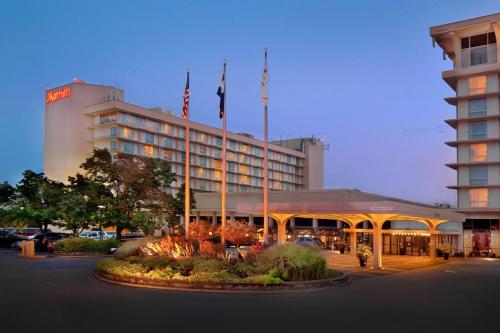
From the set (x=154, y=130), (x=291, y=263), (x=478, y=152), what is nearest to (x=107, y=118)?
(x=154, y=130)

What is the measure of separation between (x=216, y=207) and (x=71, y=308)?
57.1m

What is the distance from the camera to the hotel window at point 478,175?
216ft

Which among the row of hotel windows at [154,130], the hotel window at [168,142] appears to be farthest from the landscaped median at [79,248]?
the hotel window at [168,142]

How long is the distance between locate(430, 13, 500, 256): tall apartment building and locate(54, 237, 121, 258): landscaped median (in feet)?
136

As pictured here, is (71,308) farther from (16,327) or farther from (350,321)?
(350,321)

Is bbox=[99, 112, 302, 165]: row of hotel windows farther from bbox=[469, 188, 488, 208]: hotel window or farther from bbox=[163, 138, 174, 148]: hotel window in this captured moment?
bbox=[469, 188, 488, 208]: hotel window

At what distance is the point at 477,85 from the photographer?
66.4 m

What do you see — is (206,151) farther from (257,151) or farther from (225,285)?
(225,285)

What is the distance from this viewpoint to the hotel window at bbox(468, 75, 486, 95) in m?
65.9

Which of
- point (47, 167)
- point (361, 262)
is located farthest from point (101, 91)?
point (361, 262)

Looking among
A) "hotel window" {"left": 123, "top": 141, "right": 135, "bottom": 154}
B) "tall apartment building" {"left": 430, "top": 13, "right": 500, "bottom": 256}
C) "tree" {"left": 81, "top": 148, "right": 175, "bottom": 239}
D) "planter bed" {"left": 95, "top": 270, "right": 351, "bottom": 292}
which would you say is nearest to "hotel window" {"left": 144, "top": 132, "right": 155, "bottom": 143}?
"hotel window" {"left": 123, "top": 141, "right": 135, "bottom": 154}

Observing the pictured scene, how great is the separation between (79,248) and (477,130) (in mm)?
47709

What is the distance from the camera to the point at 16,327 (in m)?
13.6

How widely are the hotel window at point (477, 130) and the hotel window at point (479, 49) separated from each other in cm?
736
